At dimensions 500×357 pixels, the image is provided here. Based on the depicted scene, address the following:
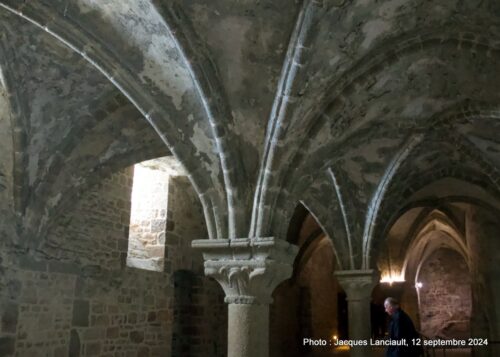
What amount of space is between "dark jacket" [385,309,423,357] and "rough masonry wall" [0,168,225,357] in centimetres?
379

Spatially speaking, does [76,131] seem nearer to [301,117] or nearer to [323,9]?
[301,117]

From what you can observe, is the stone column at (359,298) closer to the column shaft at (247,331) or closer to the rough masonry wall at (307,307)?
the rough masonry wall at (307,307)

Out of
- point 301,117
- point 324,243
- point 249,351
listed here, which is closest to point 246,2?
point 301,117

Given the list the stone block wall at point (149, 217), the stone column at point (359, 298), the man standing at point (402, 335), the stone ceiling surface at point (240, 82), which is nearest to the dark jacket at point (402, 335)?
the man standing at point (402, 335)

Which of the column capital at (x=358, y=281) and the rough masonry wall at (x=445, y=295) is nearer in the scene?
the column capital at (x=358, y=281)

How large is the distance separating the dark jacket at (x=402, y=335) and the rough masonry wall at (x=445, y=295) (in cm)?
1135

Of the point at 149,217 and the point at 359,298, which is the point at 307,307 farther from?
the point at 149,217

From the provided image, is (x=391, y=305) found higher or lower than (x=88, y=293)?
lower

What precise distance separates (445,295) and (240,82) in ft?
44.2

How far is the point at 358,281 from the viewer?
7539mm

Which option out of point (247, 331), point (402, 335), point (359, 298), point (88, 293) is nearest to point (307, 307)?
point (359, 298)

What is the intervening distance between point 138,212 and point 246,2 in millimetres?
5307

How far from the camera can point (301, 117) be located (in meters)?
4.34

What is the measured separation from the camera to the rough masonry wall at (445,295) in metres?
15.1
